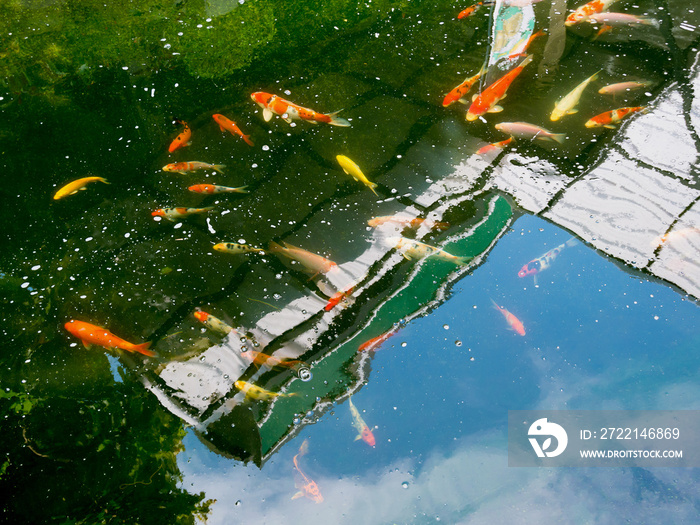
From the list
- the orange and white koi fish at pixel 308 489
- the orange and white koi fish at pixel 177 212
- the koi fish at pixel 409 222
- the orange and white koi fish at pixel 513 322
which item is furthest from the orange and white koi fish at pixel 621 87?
the orange and white koi fish at pixel 308 489

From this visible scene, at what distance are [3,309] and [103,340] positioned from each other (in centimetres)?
66

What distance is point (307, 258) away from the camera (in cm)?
252

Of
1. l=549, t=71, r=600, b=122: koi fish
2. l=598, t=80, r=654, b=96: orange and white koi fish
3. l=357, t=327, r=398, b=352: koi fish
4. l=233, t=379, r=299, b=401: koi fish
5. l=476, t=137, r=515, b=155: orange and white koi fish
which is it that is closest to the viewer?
l=233, t=379, r=299, b=401: koi fish

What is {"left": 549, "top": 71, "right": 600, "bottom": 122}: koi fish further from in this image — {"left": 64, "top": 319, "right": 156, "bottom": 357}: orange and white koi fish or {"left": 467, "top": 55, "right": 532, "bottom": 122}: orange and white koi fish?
{"left": 64, "top": 319, "right": 156, "bottom": 357}: orange and white koi fish

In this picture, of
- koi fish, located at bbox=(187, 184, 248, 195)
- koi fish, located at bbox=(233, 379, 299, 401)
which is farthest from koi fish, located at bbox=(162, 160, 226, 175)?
koi fish, located at bbox=(233, 379, 299, 401)

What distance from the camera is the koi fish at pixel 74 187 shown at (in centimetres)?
296

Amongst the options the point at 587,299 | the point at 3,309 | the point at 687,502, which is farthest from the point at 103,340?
the point at 687,502

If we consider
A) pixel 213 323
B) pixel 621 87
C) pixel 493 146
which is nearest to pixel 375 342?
pixel 213 323

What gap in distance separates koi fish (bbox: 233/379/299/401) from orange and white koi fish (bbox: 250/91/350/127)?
1780 millimetres

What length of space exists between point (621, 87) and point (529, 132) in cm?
78

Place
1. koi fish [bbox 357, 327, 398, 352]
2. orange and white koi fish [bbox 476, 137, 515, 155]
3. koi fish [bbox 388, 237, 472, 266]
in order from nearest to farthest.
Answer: koi fish [bbox 357, 327, 398, 352], koi fish [bbox 388, 237, 472, 266], orange and white koi fish [bbox 476, 137, 515, 155]

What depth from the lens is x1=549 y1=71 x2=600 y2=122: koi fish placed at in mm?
2994

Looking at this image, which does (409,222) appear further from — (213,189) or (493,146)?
(213,189)

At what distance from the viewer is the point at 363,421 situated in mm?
2047
